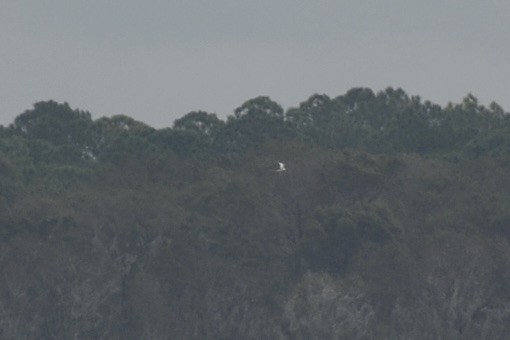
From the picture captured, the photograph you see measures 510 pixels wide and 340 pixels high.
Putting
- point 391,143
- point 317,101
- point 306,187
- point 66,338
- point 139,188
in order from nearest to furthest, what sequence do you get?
point 66,338, point 306,187, point 139,188, point 391,143, point 317,101

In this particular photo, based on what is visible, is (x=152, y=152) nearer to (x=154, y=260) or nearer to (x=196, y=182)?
(x=196, y=182)

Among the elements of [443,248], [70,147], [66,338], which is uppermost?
[70,147]

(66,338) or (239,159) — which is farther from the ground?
(239,159)

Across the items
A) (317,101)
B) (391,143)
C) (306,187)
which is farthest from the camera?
(317,101)

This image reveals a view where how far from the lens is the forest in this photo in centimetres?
7356

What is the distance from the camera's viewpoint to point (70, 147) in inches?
3981

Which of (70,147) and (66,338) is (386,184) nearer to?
(66,338)

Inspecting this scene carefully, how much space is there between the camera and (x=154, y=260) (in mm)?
76875

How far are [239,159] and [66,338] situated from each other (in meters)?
16.4

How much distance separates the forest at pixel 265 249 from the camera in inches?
2896

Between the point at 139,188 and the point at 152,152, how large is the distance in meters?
4.87

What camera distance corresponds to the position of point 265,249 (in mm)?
78812

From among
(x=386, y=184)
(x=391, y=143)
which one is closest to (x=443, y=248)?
(x=386, y=184)

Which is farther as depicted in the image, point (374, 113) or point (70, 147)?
point (374, 113)
